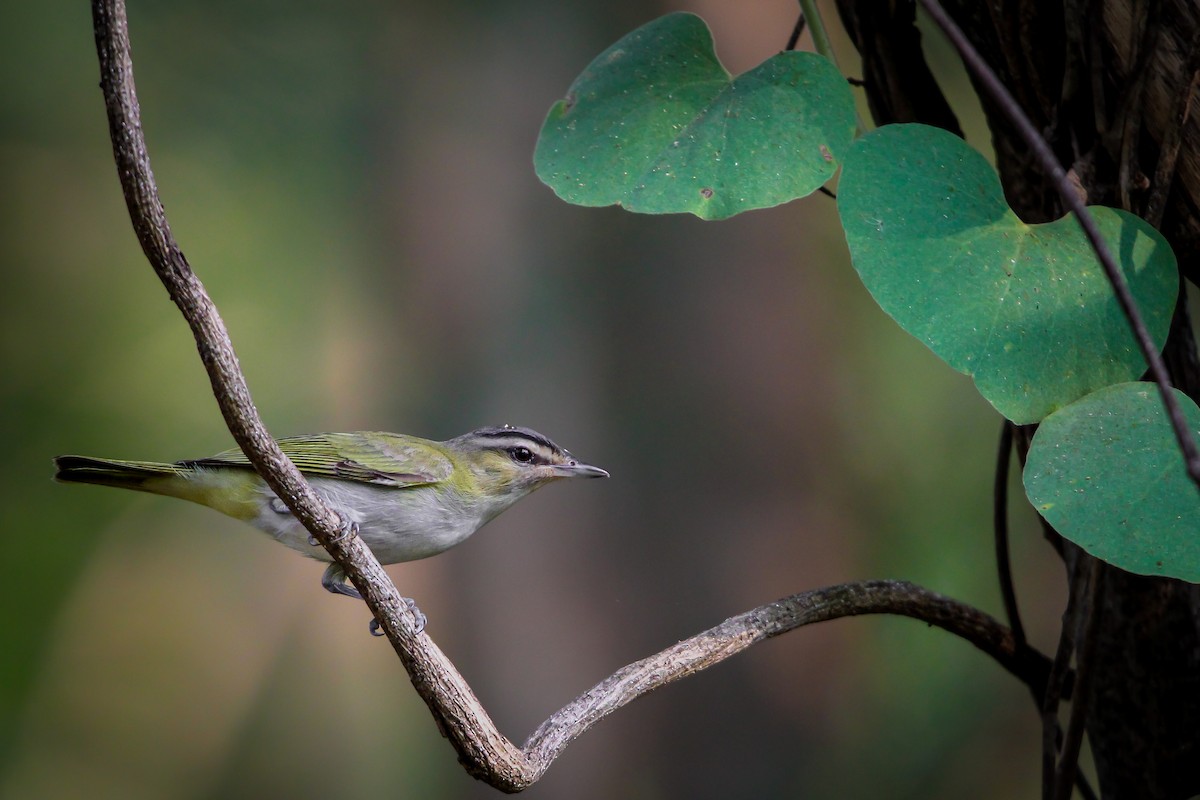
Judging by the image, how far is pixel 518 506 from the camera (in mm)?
3959

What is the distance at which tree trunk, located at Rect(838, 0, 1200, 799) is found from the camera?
126 cm

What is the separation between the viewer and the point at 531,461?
2.33 m

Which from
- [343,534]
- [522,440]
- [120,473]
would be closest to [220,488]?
[120,473]

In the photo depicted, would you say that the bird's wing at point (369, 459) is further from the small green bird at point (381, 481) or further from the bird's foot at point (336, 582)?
the bird's foot at point (336, 582)

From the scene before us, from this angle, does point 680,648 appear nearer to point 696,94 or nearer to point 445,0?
point 696,94

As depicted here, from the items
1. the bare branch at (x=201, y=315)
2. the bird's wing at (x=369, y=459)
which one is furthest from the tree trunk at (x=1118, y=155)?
the bird's wing at (x=369, y=459)

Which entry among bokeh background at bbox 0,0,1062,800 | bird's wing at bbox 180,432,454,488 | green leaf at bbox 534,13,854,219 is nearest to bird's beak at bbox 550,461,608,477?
bird's wing at bbox 180,432,454,488

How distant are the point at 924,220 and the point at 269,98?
3.92 metres

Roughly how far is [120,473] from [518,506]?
7.24 feet

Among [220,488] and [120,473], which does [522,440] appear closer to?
[220,488]

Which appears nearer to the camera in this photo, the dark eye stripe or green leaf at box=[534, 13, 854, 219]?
green leaf at box=[534, 13, 854, 219]

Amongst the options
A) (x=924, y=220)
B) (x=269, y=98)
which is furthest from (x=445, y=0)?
(x=924, y=220)

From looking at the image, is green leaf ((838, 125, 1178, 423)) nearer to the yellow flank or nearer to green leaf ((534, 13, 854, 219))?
green leaf ((534, 13, 854, 219))

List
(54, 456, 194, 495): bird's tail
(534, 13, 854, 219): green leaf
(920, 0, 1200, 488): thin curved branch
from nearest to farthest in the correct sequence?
(920, 0, 1200, 488): thin curved branch
(534, 13, 854, 219): green leaf
(54, 456, 194, 495): bird's tail
